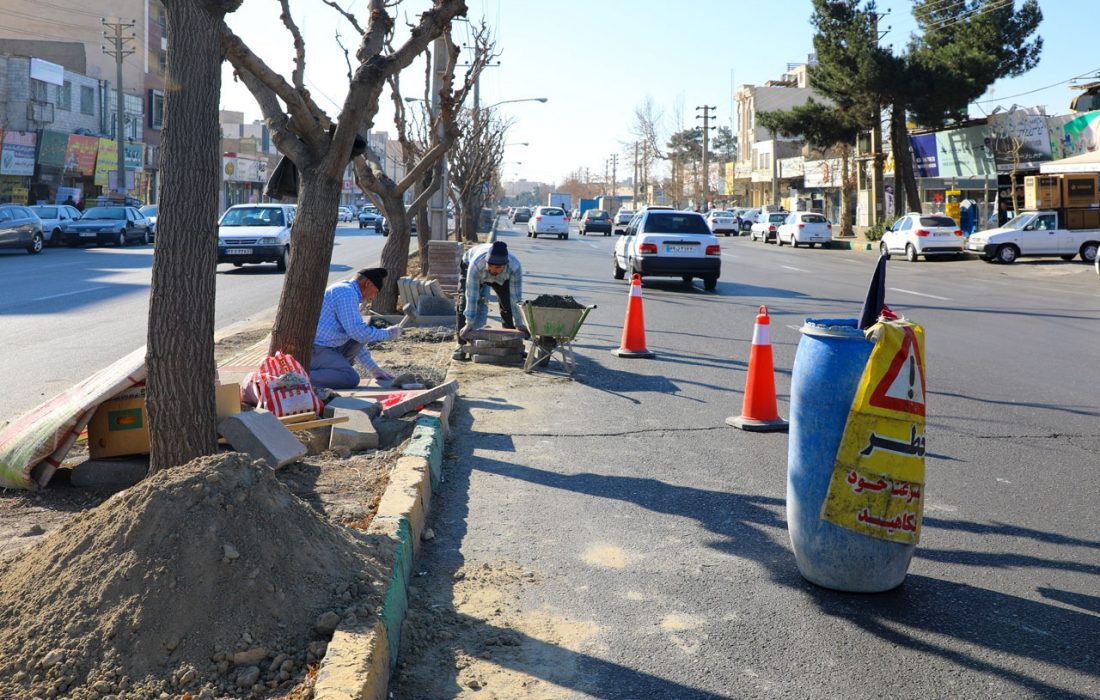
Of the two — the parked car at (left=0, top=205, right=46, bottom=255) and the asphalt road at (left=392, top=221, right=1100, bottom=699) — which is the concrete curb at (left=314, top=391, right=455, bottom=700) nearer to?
the asphalt road at (left=392, top=221, right=1100, bottom=699)

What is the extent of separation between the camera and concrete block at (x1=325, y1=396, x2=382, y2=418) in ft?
25.0

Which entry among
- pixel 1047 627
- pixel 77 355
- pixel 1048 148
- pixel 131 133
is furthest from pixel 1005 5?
pixel 131 133

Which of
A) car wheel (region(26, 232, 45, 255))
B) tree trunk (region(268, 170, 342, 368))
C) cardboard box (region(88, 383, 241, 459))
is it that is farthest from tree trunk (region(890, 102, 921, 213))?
cardboard box (region(88, 383, 241, 459))

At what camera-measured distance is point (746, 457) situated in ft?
24.6

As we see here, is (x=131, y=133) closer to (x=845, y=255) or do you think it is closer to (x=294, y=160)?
(x=845, y=255)

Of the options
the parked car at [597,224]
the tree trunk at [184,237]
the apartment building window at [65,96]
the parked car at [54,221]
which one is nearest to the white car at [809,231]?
the parked car at [597,224]

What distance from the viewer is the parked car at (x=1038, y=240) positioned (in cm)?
3366

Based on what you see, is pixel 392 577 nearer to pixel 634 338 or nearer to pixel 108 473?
pixel 108 473

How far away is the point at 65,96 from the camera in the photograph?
181ft

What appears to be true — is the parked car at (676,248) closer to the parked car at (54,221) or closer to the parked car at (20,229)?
the parked car at (20,229)

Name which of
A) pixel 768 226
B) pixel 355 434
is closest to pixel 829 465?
pixel 355 434

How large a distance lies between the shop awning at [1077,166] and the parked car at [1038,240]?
1.68m

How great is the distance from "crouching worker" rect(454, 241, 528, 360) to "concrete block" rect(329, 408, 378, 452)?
12.6ft

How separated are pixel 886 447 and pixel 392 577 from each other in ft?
6.90
